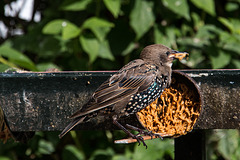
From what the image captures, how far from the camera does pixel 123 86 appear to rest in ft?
7.50

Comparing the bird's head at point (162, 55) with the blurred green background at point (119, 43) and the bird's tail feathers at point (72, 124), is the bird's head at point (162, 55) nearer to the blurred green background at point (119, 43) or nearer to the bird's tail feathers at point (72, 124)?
the bird's tail feathers at point (72, 124)

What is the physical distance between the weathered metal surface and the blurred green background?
99cm

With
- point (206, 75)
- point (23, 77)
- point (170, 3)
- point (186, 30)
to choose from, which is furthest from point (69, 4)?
point (206, 75)

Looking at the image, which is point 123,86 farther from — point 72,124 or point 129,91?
point 72,124

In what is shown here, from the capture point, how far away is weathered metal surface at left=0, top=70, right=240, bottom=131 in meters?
2.23

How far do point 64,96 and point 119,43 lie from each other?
5.15ft

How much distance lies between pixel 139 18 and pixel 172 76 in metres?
1.13

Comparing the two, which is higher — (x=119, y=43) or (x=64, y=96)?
(x=119, y=43)

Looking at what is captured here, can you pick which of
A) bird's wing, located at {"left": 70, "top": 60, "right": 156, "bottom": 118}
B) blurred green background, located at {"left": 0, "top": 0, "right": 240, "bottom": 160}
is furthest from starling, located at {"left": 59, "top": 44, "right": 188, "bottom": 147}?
blurred green background, located at {"left": 0, "top": 0, "right": 240, "bottom": 160}

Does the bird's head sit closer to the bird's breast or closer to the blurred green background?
the bird's breast

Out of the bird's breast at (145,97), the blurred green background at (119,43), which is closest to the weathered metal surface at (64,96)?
the bird's breast at (145,97)

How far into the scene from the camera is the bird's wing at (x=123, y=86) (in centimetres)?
216

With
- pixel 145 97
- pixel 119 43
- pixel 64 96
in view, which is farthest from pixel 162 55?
pixel 119 43

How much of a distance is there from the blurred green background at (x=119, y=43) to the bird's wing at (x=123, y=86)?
100cm
